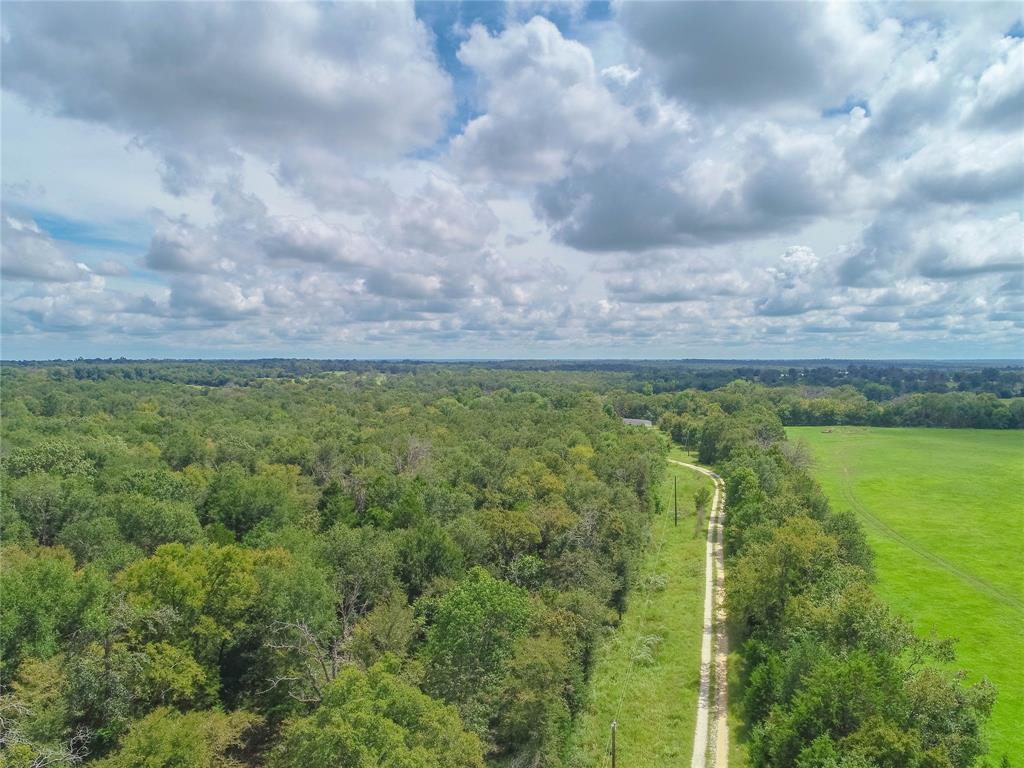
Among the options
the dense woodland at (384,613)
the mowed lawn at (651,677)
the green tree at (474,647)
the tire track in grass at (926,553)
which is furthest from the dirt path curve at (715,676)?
the tire track in grass at (926,553)

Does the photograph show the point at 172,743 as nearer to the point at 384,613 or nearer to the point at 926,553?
the point at 384,613

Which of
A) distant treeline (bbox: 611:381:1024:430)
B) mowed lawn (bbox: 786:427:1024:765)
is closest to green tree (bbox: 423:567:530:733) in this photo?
mowed lawn (bbox: 786:427:1024:765)

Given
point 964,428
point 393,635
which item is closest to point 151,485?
point 393,635

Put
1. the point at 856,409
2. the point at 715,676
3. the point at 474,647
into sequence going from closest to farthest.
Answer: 1. the point at 474,647
2. the point at 715,676
3. the point at 856,409

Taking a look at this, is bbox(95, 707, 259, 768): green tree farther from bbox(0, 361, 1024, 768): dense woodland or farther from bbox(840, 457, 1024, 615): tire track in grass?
bbox(840, 457, 1024, 615): tire track in grass

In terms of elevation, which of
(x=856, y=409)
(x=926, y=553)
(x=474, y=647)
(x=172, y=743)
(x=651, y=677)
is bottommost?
(x=651, y=677)

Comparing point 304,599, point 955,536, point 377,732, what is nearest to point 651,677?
point 304,599

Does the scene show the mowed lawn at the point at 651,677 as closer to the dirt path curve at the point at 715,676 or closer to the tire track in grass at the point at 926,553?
the dirt path curve at the point at 715,676
